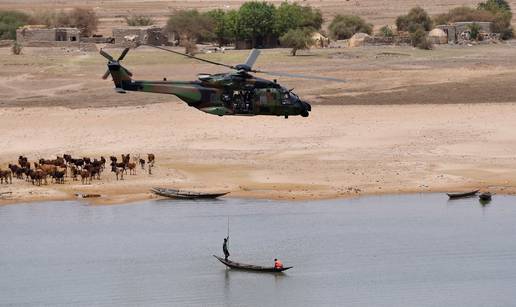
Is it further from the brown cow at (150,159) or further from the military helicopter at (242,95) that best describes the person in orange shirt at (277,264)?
the brown cow at (150,159)

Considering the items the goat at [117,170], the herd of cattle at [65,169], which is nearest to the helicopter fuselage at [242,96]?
the goat at [117,170]

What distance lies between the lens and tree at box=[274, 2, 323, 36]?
93625mm

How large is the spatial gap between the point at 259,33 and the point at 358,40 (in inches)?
240

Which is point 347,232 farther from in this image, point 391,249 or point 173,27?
point 173,27

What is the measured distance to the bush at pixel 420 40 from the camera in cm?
9012

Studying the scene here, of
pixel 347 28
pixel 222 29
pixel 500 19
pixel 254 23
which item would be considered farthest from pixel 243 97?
pixel 500 19

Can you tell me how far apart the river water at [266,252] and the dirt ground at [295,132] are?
1.82 m

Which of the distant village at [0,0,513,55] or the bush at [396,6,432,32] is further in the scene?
the bush at [396,6,432,32]

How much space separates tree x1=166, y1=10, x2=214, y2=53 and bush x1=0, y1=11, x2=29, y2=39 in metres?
10.7

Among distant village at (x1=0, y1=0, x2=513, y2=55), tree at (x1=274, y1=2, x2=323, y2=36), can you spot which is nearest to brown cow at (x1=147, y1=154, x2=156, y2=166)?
distant village at (x1=0, y1=0, x2=513, y2=55)

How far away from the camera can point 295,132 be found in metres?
60.4

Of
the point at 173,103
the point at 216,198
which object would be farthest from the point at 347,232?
the point at 173,103

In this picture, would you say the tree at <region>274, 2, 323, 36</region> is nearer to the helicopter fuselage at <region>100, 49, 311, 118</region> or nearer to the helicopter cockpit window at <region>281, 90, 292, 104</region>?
the helicopter fuselage at <region>100, 49, 311, 118</region>

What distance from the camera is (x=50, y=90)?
7112 centimetres
